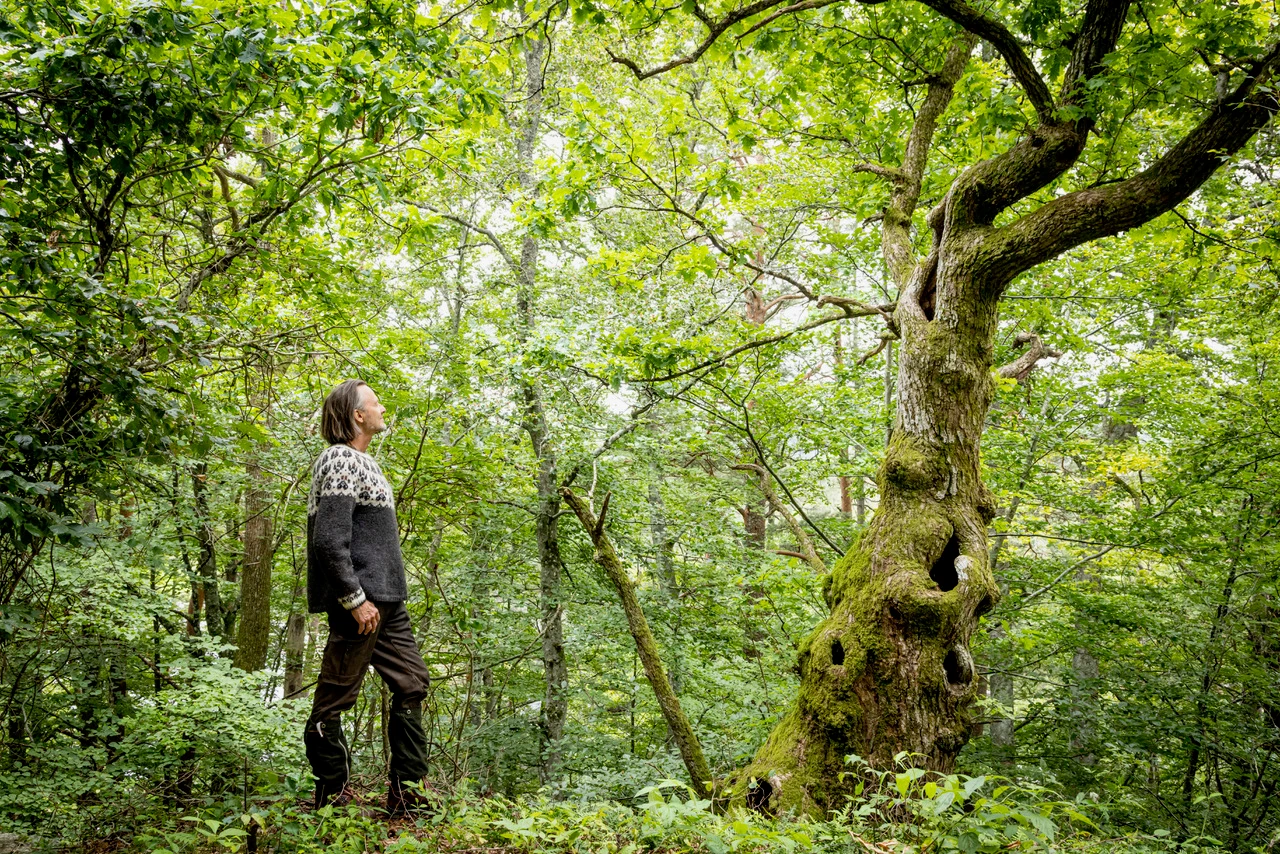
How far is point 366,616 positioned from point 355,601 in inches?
3.5

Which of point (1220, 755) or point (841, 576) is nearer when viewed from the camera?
point (841, 576)

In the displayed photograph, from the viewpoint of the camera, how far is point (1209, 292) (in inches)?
304

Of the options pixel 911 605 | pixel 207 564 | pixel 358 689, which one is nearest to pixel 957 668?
pixel 911 605

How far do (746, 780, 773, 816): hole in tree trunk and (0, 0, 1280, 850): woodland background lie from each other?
1.90m

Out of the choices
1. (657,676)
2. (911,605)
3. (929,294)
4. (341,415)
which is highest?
(929,294)

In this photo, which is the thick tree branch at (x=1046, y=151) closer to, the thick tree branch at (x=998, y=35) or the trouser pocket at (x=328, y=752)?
the thick tree branch at (x=998, y=35)

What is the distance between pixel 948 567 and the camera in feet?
11.5

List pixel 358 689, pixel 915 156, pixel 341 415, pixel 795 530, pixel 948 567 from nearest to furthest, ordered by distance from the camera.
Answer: pixel 358 689 < pixel 341 415 < pixel 948 567 < pixel 915 156 < pixel 795 530

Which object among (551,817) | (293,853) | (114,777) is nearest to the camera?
(293,853)

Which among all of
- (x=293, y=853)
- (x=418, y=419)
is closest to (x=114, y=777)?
(x=418, y=419)

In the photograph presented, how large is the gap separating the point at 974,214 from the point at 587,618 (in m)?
6.49

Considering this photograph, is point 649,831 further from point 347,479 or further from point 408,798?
point 347,479

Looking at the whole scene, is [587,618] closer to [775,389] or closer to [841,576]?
[775,389]

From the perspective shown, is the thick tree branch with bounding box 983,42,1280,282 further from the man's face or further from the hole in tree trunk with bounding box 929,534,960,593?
the man's face
